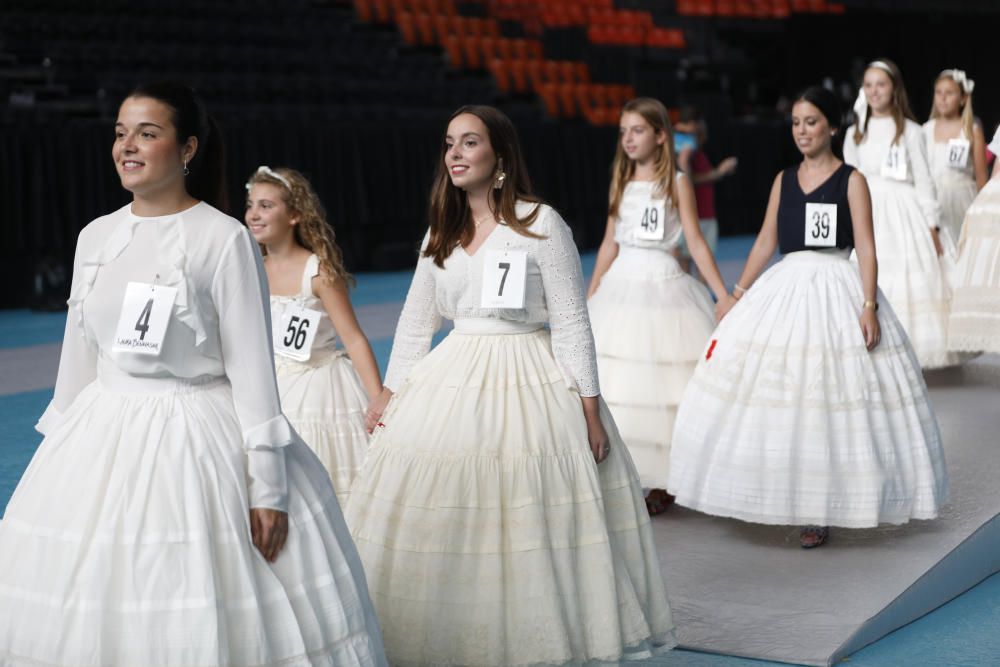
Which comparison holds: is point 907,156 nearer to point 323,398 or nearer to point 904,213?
point 904,213

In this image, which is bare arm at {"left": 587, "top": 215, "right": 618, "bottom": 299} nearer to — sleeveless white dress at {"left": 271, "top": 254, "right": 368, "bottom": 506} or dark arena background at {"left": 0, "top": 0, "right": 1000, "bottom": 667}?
dark arena background at {"left": 0, "top": 0, "right": 1000, "bottom": 667}

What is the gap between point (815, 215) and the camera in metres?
4.81

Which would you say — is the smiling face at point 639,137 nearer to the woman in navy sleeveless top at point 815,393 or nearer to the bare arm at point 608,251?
the bare arm at point 608,251

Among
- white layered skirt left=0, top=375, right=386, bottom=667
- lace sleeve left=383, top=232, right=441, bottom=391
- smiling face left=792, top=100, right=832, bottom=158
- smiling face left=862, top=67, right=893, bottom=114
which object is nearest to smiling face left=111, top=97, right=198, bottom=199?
white layered skirt left=0, top=375, right=386, bottom=667

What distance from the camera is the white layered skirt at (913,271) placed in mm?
7223

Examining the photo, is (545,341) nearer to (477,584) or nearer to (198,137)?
(477,584)

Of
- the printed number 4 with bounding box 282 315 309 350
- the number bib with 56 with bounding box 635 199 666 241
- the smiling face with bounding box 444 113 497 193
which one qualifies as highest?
the smiling face with bounding box 444 113 497 193

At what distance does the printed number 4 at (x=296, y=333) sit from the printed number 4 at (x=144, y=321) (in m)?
1.86

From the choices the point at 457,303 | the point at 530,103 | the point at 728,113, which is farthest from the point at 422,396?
the point at 728,113

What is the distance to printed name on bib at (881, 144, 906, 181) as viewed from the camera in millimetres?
7266

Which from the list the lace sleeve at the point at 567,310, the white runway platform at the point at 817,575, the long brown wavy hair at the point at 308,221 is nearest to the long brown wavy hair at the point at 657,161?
the white runway platform at the point at 817,575

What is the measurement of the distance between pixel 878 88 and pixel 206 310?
17.4 ft

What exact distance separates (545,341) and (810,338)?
1.50 m

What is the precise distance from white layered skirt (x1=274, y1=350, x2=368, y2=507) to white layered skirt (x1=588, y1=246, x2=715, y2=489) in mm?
1199
